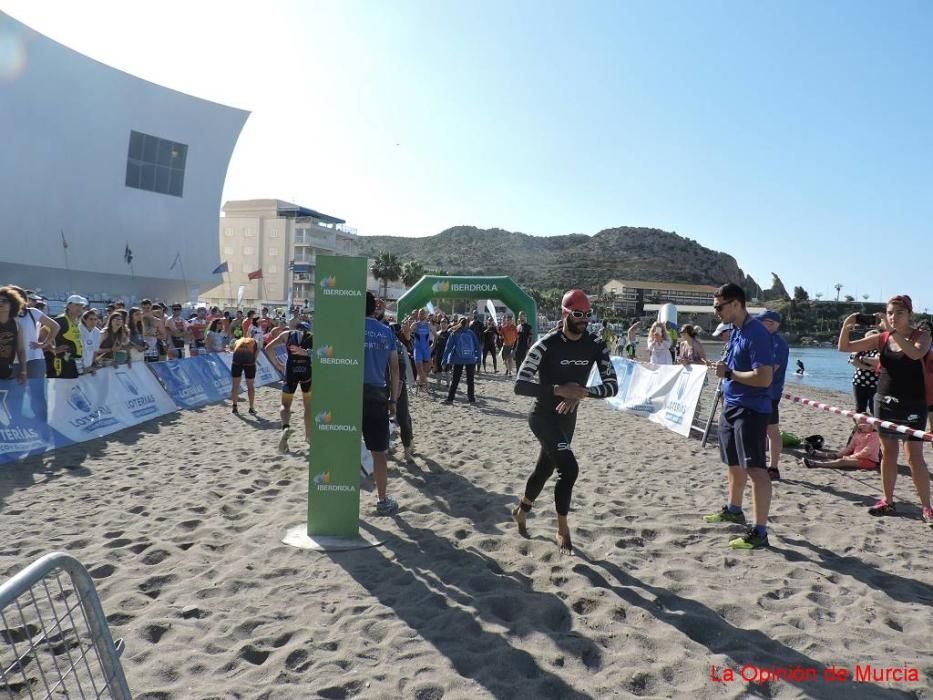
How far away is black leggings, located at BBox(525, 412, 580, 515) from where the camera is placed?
427cm

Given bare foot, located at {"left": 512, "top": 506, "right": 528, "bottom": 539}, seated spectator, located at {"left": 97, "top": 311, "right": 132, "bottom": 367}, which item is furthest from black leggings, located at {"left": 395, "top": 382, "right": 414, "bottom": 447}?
seated spectator, located at {"left": 97, "top": 311, "right": 132, "bottom": 367}

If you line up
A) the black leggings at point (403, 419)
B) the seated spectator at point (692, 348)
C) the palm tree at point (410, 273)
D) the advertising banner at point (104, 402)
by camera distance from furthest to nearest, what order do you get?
the palm tree at point (410, 273) < the seated spectator at point (692, 348) < the advertising banner at point (104, 402) < the black leggings at point (403, 419)

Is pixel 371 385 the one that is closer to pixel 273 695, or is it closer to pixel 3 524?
pixel 273 695

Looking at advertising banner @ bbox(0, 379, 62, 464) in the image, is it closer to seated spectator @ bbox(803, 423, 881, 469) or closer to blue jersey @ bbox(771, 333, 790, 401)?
blue jersey @ bbox(771, 333, 790, 401)

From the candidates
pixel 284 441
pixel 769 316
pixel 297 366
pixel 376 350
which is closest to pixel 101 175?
pixel 297 366

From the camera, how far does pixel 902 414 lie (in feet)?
16.6

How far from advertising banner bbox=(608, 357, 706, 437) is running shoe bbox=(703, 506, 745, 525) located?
3.30m

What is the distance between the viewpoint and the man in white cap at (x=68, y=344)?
8414 millimetres

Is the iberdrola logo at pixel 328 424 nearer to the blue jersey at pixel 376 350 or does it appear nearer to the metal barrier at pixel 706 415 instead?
the blue jersey at pixel 376 350

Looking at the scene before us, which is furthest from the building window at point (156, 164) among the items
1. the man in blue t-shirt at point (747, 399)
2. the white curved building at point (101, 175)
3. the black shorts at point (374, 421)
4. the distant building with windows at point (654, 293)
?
the distant building with windows at point (654, 293)

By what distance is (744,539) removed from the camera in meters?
4.50

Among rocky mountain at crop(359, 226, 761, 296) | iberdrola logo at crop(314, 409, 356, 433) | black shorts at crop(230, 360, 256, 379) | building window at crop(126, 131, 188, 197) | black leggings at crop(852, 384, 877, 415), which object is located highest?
rocky mountain at crop(359, 226, 761, 296)

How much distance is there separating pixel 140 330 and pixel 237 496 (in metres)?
8.31

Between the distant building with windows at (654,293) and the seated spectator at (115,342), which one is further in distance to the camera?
the distant building with windows at (654,293)
